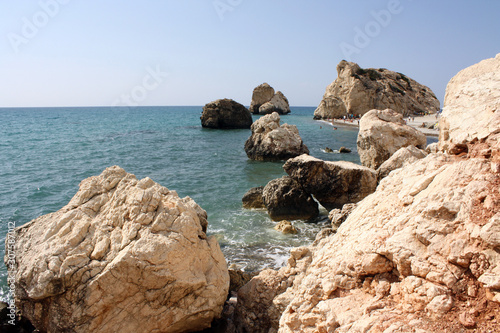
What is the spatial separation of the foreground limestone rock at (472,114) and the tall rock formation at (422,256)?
0.02m

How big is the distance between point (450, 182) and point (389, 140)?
46.6 ft

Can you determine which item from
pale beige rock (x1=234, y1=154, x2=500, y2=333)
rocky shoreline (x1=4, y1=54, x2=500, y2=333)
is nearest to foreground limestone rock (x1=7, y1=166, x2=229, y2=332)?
rocky shoreline (x1=4, y1=54, x2=500, y2=333)

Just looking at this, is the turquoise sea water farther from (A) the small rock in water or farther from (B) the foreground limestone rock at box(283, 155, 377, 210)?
(B) the foreground limestone rock at box(283, 155, 377, 210)

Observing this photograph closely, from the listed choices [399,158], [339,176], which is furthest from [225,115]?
[399,158]

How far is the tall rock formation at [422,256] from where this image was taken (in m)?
2.73

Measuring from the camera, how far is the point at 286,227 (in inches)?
518

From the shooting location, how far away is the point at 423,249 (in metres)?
3.09

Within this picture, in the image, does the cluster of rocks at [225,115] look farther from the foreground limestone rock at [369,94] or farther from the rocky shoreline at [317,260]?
the rocky shoreline at [317,260]

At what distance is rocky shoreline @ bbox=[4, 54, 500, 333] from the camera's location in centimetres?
286

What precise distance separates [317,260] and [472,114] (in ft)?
8.86

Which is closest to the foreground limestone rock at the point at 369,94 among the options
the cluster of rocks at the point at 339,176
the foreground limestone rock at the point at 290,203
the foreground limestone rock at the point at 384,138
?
the foreground limestone rock at the point at 384,138

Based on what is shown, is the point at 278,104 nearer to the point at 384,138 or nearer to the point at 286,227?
the point at 384,138

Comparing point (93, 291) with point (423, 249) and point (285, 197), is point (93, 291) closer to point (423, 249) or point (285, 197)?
point (423, 249)

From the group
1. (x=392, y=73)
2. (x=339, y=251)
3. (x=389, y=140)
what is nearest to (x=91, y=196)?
(x=339, y=251)
